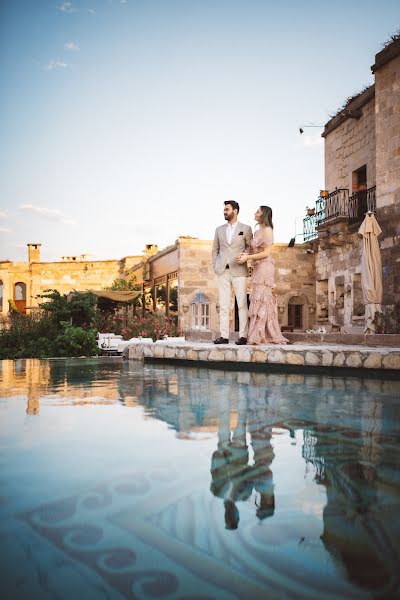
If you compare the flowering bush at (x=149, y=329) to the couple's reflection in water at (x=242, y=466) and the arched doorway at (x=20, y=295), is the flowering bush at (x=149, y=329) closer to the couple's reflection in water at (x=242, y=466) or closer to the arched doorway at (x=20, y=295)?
A: the couple's reflection in water at (x=242, y=466)

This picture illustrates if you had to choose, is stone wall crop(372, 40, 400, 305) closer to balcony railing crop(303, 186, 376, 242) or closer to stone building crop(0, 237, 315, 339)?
balcony railing crop(303, 186, 376, 242)

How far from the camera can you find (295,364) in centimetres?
688

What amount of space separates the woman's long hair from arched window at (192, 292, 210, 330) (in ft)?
32.9

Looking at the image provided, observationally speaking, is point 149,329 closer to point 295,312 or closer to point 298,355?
point 298,355

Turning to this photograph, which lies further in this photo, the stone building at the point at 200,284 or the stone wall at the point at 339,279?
the stone building at the point at 200,284

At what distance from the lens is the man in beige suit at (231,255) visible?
26.3ft

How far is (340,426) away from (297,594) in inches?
85.0

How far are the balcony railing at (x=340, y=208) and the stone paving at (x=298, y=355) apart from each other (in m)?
9.42

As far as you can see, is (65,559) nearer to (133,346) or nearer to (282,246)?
(133,346)

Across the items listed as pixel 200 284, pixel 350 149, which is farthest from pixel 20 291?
A: pixel 350 149

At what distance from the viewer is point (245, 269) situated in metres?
8.06

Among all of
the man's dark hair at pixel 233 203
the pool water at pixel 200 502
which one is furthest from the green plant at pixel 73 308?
the pool water at pixel 200 502

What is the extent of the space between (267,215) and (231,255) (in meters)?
0.87

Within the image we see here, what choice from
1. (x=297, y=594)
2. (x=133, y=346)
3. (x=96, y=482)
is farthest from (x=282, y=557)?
(x=133, y=346)
